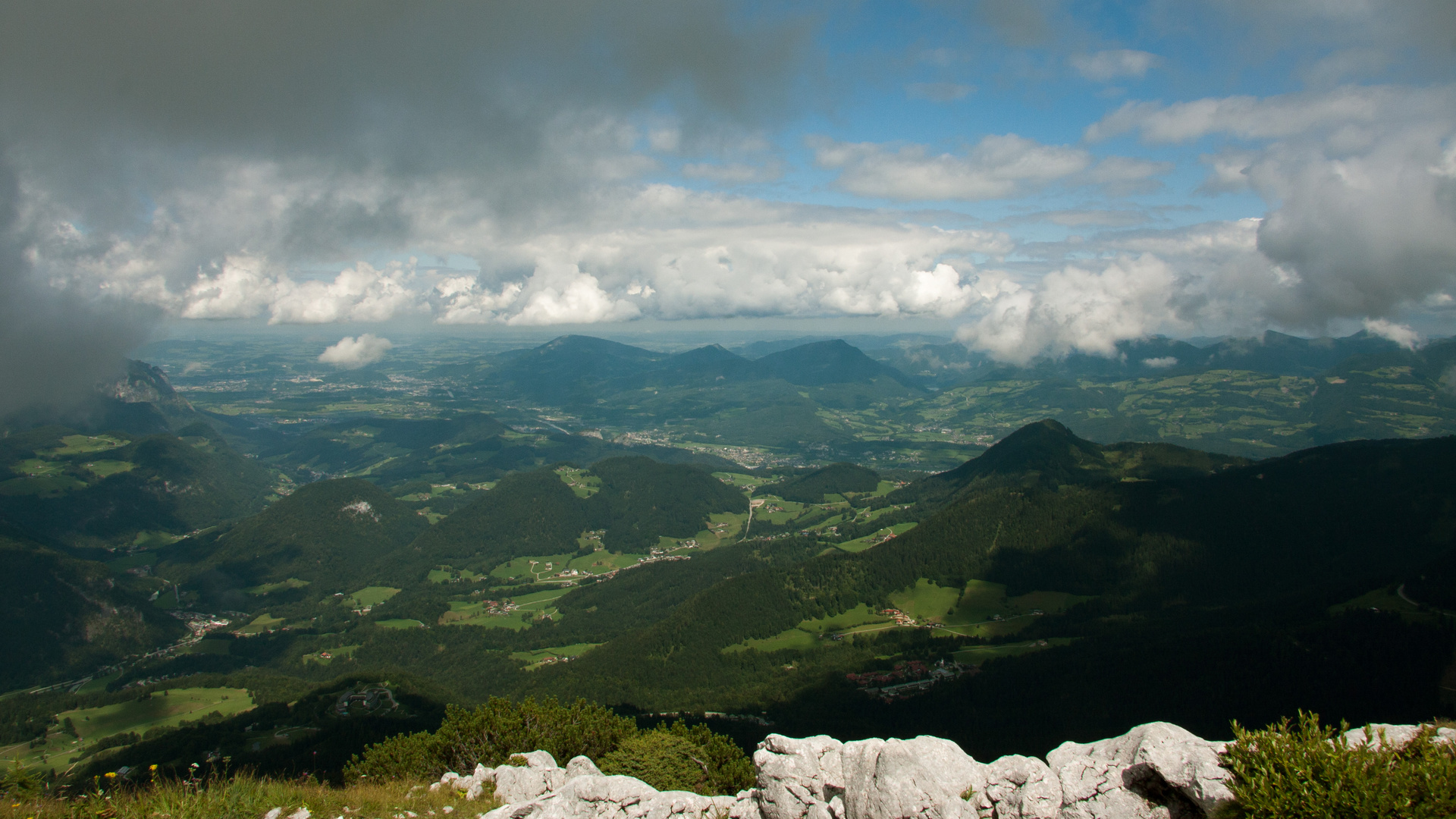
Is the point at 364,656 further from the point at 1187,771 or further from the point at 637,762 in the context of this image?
the point at 1187,771

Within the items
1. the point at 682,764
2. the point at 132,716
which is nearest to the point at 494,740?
the point at 682,764

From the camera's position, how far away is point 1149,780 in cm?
1788

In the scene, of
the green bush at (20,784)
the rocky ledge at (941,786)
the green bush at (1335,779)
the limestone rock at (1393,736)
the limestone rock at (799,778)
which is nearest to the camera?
the green bush at (1335,779)

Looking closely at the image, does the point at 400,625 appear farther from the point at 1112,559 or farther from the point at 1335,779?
the point at 1335,779

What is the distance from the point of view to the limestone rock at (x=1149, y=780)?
16.9 m

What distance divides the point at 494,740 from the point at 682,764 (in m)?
13.7

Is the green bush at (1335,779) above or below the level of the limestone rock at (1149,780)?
above

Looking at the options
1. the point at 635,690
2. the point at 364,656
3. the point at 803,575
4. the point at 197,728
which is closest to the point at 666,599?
the point at 803,575

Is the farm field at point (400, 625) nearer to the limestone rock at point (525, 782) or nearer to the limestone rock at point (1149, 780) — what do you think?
the limestone rock at point (525, 782)

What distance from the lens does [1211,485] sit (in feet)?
601

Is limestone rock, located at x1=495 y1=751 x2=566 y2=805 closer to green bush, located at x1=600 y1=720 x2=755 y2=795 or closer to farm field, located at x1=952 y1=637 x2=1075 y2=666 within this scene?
green bush, located at x1=600 y1=720 x2=755 y2=795

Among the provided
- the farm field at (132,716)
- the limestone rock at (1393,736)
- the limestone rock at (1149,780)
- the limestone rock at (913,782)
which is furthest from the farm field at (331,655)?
the limestone rock at (1393,736)

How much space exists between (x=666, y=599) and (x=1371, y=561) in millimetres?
182841

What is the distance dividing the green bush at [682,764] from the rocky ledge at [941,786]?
36.7 feet
